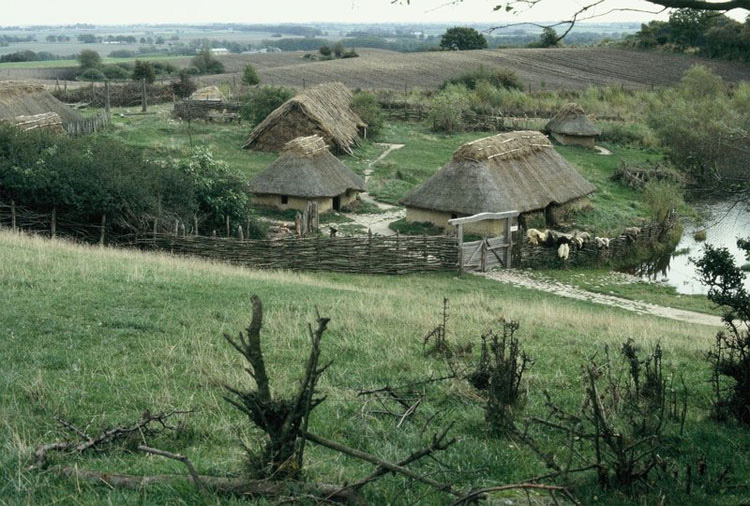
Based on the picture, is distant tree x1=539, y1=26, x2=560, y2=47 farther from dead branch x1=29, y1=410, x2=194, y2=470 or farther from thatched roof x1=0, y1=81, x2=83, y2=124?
thatched roof x1=0, y1=81, x2=83, y2=124

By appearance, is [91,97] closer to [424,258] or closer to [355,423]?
[424,258]

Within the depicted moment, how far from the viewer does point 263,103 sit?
39.7 m

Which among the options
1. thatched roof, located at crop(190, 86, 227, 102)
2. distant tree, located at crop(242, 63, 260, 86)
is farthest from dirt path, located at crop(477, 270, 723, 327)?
distant tree, located at crop(242, 63, 260, 86)

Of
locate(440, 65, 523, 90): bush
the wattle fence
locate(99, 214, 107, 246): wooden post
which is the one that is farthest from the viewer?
locate(440, 65, 523, 90): bush

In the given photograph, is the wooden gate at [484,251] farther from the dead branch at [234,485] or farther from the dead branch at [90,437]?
the dead branch at [234,485]

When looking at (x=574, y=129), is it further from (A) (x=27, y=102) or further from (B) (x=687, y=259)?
(A) (x=27, y=102)

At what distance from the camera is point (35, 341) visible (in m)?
8.12

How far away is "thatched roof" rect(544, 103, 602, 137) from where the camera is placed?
43062 millimetres

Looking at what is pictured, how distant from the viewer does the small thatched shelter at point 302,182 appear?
26.1m

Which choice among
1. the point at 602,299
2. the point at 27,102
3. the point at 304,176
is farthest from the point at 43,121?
the point at 602,299

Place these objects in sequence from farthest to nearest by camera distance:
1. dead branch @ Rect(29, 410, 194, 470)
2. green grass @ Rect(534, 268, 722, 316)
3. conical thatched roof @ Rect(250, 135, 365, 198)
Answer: conical thatched roof @ Rect(250, 135, 365, 198) → green grass @ Rect(534, 268, 722, 316) → dead branch @ Rect(29, 410, 194, 470)

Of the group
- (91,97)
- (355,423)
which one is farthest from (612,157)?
(355,423)

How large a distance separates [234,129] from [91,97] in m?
11.8

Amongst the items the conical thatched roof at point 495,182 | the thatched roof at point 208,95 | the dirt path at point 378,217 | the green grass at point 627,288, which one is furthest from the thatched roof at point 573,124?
the green grass at point 627,288
